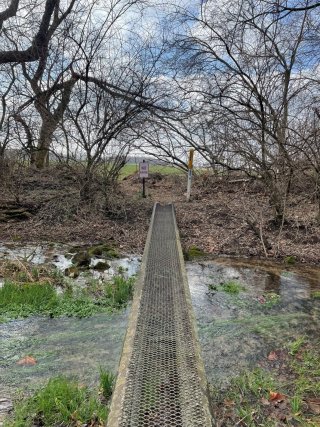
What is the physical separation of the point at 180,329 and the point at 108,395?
0.76 metres

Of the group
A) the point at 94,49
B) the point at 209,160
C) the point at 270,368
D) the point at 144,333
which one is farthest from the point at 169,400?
the point at 209,160

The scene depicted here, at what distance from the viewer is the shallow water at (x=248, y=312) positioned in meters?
3.24

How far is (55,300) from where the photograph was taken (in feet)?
13.4

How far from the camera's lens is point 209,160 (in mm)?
10953

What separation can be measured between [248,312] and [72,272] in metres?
2.45

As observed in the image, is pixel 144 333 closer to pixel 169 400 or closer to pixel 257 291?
pixel 169 400

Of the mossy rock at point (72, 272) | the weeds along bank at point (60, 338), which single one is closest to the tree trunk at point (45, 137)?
the weeds along bank at point (60, 338)

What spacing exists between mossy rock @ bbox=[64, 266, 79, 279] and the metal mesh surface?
4.14 feet

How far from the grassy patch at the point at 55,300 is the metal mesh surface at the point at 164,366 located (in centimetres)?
42

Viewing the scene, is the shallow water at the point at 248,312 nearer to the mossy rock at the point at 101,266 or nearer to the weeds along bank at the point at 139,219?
the weeds along bank at the point at 139,219

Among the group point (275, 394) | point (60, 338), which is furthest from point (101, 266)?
point (275, 394)

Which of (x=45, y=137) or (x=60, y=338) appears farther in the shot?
(x=45, y=137)

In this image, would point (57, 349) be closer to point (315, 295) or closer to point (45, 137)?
point (315, 295)

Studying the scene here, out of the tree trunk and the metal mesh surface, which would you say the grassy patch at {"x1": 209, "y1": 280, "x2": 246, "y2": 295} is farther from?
the tree trunk
